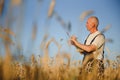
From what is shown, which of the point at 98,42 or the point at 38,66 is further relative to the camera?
the point at 98,42

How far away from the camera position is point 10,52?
753mm

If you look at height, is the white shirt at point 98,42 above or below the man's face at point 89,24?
below

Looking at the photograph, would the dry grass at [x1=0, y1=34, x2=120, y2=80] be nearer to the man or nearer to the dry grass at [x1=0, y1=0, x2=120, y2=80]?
the dry grass at [x1=0, y1=0, x2=120, y2=80]

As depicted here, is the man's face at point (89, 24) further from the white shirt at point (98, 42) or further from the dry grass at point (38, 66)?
the dry grass at point (38, 66)

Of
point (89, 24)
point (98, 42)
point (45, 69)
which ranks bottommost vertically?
point (45, 69)

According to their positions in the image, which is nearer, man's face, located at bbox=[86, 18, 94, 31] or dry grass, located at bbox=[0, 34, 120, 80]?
dry grass, located at bbox=[0, 34, 120, 80]

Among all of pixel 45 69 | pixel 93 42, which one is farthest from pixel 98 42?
pixel 45 69

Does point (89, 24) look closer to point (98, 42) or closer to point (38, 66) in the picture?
point (98, 42)

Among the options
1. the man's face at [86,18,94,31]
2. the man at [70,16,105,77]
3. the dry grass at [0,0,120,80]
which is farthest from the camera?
the man's face at [86,18,94,31]

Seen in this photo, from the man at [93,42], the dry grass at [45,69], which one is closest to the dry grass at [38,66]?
the dry grass at [45,69]

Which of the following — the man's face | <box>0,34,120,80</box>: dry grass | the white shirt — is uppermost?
the man's face

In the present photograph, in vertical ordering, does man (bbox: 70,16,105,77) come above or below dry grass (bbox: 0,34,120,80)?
above

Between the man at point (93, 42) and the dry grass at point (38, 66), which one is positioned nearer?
the dry grass at point (38, 66)

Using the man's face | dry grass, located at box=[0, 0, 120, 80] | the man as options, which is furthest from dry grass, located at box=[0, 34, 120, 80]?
the man's face
